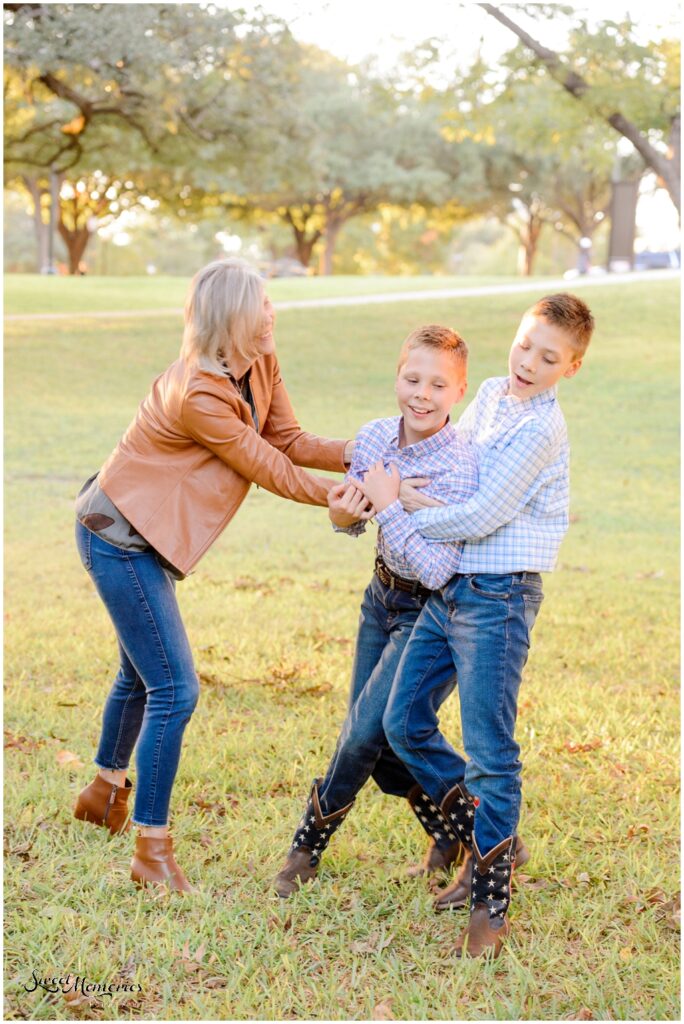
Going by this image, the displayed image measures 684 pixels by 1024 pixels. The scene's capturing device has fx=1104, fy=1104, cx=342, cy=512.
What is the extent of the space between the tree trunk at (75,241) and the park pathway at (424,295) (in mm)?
15978

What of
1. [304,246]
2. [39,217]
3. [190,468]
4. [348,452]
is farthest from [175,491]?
[304,246]

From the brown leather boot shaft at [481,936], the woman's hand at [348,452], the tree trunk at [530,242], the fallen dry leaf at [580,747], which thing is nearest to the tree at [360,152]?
the tree trunk at [530,242]

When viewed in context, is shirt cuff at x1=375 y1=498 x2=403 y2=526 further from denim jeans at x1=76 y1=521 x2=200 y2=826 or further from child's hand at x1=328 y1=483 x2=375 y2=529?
denim jeans at x1=76 y1=521 x2=200 y2=826

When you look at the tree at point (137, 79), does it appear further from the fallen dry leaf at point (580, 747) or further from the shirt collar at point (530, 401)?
the shirt collar at point (530, 401)

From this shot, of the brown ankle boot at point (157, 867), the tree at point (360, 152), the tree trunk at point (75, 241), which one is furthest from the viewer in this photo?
the tree trunk at point (75, 241)

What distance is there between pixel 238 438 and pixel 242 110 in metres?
19.7

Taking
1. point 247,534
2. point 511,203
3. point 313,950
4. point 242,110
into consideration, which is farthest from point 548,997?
point 511,203

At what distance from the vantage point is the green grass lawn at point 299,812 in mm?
3354

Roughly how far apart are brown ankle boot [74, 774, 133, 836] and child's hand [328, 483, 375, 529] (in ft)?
4.77

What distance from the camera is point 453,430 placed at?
362 cm

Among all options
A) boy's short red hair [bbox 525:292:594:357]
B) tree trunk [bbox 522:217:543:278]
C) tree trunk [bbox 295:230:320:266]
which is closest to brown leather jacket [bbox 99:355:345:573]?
boy's short red hair [bbox 525:292:594:357]

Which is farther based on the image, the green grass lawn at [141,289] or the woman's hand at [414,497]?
the green grass lawn at [141,289]

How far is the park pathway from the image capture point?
83.4 feet

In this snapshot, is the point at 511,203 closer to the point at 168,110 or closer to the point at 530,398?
the point at 168,110
